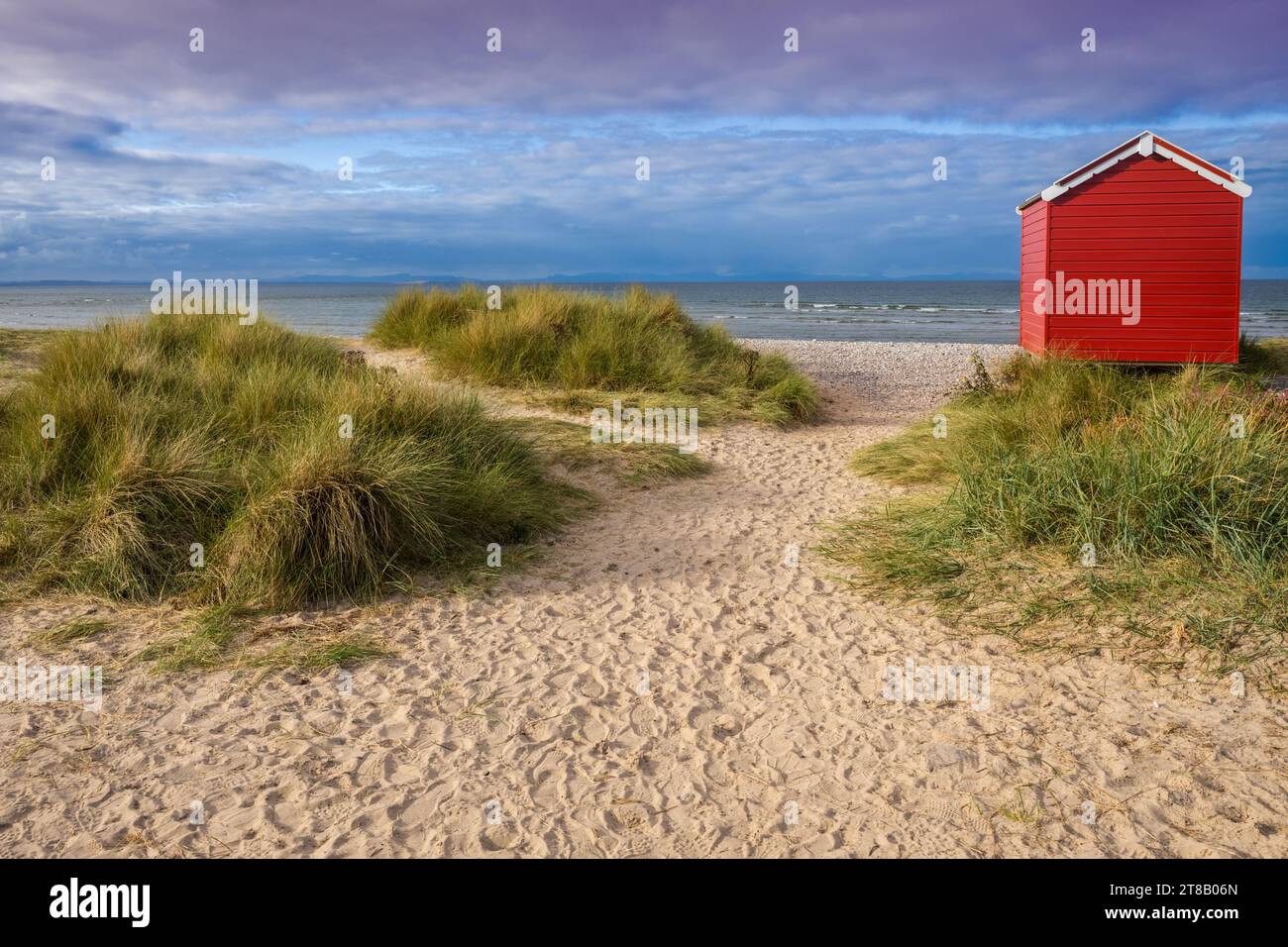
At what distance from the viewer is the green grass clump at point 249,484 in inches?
218

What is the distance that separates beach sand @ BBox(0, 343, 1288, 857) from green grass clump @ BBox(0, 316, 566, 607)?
39cm

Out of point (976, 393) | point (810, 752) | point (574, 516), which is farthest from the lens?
point (976, 393)

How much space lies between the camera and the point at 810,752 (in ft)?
12.9

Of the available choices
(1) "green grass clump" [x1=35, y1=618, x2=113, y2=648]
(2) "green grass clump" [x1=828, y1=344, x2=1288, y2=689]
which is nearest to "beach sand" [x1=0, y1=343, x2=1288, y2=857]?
(1) "green grass clump" [x1=35, y1=618, x2=113, y2=648]

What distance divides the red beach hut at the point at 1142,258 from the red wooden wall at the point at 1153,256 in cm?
1

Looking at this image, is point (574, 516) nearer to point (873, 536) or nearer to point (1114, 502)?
point (873, 536)

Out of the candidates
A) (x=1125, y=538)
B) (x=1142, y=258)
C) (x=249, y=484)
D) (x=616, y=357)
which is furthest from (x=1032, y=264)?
(x=249, y=484)

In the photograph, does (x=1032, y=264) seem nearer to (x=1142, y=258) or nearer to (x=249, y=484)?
(x=1142, y=258)

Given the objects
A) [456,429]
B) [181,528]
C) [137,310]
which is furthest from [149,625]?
[137,310]

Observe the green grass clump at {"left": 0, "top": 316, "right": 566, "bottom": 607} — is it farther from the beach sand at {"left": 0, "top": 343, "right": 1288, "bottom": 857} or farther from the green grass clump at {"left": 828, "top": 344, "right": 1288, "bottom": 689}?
the green grass clump at {"left": 828, "top": 344, "right": 1288, "bottom": 689}

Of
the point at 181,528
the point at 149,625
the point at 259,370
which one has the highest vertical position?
the point at 259,370

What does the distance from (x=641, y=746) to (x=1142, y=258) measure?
10.1 metres

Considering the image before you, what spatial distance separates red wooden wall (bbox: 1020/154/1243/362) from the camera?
1106 centimetres
